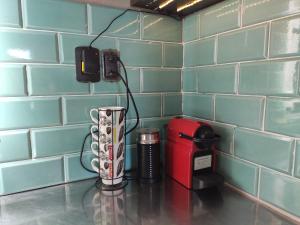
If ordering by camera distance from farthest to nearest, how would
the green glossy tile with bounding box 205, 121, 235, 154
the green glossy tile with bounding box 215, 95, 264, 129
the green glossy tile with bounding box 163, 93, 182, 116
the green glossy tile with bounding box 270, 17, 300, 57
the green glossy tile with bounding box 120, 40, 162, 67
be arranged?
1. the green glossy tile with bounding box 163, 93, 182, 116
2. the green glossy tile with bounding box 120, 40, 162, 67
3. the green glossy tile with bounding box 205, 121, 235, 154
4. the green glossy tile with bounding box 215, 95, 264, 129
5. the green glossy tile with bounding box 270, 17, 300, 57

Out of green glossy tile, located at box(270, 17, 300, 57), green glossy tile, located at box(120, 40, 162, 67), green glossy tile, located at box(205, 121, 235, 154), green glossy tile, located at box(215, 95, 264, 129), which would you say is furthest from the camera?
green glossy tile, located at box(120, 40, 162, 67)

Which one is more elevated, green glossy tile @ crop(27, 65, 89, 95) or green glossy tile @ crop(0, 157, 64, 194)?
green glossy tile @ crop(27, 65, 89, 95)

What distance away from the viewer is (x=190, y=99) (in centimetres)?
102

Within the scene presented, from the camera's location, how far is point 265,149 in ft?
2.28

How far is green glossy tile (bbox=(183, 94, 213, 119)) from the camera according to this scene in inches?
36.0

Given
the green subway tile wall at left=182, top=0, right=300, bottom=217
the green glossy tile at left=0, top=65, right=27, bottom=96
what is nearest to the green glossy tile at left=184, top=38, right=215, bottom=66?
the green subway tile wall at left=182, top=0, right=300, bottom=217

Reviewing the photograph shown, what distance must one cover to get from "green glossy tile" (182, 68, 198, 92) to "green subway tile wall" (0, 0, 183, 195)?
0.16m

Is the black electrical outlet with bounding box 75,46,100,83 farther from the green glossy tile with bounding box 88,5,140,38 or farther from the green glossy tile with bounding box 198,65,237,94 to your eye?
the green glossy tile with bounding box 198,65,237,94

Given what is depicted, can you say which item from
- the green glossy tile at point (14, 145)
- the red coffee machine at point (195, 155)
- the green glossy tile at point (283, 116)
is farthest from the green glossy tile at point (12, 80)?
the green glossy tile at point (283, 116)

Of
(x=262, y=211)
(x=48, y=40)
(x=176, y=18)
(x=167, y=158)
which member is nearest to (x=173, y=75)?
(x=176, y=18)

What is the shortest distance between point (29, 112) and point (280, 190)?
0.81 meters

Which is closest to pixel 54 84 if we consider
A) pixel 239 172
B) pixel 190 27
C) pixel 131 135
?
pixel 131 135

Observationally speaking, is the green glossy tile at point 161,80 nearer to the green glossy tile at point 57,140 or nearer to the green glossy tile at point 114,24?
the green glossy tile at point 114,24

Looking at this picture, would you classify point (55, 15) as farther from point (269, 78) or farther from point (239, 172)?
point (239, 172)
